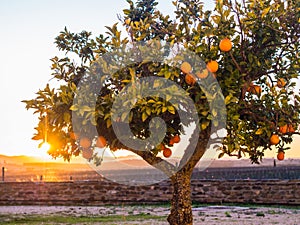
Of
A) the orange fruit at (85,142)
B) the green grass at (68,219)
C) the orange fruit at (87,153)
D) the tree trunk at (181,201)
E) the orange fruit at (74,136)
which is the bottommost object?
the green grass at (68,219)

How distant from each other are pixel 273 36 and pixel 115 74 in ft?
7.99

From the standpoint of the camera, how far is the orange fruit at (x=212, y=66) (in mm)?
6684

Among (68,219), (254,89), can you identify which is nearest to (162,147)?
(254,89)

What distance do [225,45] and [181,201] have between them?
281 cm

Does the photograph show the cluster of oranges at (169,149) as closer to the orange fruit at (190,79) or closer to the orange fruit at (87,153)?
the orange fruit at (87,153)

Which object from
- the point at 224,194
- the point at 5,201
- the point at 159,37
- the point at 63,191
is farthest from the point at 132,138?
the point at 5,201

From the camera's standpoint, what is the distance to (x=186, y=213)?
7.99m

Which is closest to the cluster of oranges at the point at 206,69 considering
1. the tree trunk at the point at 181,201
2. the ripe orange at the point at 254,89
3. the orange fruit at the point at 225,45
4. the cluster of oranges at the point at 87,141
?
the orange fruit at the point at 225,45

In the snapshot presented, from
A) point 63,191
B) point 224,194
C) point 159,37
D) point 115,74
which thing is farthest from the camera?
point 63,191

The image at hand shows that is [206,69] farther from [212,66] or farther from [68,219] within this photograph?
[68,219]

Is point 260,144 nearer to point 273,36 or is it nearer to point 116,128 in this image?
point 273,36

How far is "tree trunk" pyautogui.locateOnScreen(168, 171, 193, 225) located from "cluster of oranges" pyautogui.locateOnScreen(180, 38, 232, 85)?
2.02m

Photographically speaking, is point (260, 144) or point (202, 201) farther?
point (202, 201)

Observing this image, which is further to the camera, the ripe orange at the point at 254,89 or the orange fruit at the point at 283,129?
the ripe orange at the point at 254,89
